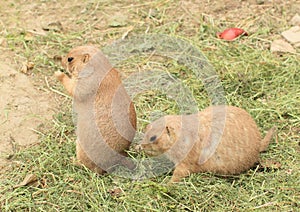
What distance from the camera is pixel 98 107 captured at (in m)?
4.65

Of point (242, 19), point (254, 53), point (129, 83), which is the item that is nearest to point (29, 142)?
point (129, 83)

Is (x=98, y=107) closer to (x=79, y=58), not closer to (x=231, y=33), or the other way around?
(x=79, y=58)

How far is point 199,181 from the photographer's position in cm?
470

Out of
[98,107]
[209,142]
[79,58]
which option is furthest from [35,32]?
[209,142]

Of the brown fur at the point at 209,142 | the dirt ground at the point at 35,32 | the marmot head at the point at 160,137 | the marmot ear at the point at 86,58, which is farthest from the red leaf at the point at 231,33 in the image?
the marmot ear at the point at 86,58

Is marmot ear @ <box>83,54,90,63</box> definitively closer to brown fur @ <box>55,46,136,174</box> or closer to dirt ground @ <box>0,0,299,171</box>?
brown fur @ <box>55,46,136,174</box>

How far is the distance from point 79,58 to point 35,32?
7.56 ft

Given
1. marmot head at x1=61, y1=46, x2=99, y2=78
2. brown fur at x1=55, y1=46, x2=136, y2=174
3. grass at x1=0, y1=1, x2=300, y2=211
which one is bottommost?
grass at x1=0, y1=1, x2=300, y2=211

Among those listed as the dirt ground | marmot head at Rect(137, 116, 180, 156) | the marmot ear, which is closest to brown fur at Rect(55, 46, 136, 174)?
the marmot ear

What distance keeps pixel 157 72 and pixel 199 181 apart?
189cm

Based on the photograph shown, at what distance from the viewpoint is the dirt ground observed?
5.38m

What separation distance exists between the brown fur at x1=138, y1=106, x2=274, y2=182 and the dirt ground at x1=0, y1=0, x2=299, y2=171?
131cm

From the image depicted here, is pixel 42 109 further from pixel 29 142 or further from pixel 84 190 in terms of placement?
pixel 84 190

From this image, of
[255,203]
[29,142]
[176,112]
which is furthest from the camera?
[176,112]
